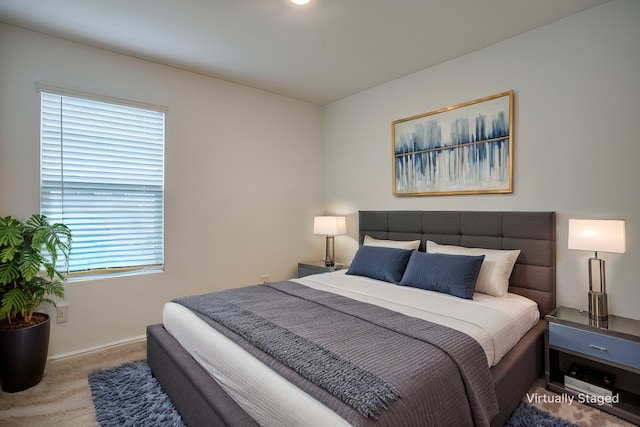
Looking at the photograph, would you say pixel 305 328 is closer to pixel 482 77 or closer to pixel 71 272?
pixel 71 272

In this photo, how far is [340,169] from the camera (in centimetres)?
430

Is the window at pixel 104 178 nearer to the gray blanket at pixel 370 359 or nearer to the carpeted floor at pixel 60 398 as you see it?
the carpeted floor at pixel 60 398

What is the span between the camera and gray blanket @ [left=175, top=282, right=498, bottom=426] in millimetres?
1196

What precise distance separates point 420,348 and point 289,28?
2.41 metres

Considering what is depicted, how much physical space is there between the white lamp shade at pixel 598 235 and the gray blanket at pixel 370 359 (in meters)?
1.14

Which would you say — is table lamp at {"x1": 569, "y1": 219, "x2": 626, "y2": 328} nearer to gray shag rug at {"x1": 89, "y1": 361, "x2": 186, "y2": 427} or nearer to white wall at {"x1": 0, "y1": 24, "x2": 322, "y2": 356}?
gray shag rug at {"x1": 89, "y1": 361, "x2": 186, "y2": 427}

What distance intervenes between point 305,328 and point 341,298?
65 cm

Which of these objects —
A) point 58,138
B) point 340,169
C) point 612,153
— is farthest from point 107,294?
point 612,153

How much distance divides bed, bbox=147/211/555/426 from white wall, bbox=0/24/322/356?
0.90 meters

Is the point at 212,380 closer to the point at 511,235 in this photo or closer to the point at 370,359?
the point at 370,359

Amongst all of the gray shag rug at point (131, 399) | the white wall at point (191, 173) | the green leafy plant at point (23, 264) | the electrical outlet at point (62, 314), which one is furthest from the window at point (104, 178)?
the gray shag rug at point (131, 399)

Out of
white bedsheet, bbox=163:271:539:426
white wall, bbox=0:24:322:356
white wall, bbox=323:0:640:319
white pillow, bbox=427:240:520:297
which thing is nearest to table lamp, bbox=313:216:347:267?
white wall, bbox=0:24:322:356

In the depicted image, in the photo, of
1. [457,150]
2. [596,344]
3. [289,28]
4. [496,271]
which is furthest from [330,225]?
[596,344]

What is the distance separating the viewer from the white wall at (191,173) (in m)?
2.58
